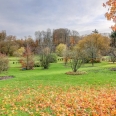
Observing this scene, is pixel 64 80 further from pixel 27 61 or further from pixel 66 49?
pixel 66 49

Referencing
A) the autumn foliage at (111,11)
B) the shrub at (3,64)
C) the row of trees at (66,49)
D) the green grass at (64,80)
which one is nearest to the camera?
the autumn foliage at (111,11)

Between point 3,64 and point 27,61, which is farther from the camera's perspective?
point 27,61

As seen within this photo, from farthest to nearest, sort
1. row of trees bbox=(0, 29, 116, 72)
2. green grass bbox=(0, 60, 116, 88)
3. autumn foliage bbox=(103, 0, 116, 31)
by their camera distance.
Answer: row of trees bbox=(0, 29, 116, 72) < green grass bbox=(0, 60, 116, 88) < autumn foliage bbox=(103, 0, 116, 31)

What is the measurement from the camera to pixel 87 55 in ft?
123

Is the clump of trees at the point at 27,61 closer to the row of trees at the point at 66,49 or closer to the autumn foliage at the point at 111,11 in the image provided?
the row of trees at the point at 66,49

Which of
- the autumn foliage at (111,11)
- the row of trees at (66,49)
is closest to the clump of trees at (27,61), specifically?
the row of trees at (66,49)

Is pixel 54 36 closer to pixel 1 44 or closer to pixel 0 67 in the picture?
pixel 1 44

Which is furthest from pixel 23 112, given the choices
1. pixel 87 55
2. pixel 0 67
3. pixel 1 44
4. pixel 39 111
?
pixel 1 44

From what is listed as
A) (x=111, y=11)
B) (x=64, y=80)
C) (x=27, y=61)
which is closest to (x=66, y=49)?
(x=27, y=61)

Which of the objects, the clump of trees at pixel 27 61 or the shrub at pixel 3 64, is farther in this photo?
the clump of trees at pixel 27 61

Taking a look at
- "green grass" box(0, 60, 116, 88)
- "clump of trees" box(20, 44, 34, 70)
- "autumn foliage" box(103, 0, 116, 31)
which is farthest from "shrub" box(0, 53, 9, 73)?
"autumn foliage" box(103, 0, 116, 31)

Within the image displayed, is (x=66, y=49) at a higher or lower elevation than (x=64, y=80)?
higher

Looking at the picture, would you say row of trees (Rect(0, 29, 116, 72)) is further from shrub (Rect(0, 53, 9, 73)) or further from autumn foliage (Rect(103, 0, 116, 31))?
autumn foliage (Rect(103, 0, 116, 31))

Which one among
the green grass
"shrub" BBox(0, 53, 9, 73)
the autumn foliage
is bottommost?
the green grass
